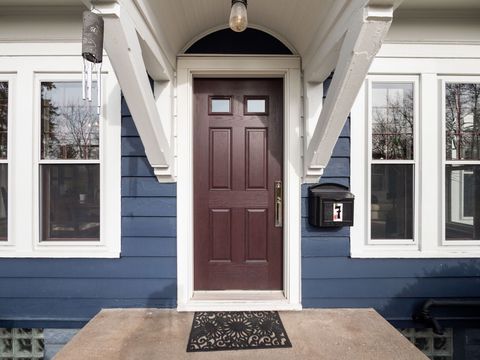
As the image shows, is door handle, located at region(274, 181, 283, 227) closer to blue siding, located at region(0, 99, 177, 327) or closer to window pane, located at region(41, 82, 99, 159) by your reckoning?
blue siding, located at region(0, 99, 177, 327)

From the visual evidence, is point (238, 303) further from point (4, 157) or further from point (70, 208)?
point (4, 157)

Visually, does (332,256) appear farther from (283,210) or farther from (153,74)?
(153,74)

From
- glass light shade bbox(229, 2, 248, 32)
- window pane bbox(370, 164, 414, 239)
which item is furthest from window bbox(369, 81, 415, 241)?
glass light shade bbox(229, 2, 248, 32)

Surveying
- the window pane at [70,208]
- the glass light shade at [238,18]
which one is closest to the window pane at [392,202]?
the glass light shade at [238,18]

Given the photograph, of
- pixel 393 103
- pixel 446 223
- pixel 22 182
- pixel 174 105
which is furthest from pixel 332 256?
pixel 22 182

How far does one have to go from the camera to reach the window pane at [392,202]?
2.35 meters

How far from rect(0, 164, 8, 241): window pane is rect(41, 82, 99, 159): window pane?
0.34 m

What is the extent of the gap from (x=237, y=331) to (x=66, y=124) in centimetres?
Answer: 196

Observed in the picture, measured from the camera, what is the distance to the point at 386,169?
7.72 ft

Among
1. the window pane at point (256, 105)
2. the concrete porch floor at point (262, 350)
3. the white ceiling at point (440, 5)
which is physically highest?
the white ceiling at point (440, 5)

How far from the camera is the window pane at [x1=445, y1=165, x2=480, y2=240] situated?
93.2 inches

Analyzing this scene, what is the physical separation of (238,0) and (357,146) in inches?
52.0

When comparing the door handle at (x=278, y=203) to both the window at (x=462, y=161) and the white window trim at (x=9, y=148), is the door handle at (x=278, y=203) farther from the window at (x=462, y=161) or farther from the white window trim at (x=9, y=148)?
the white window trim at (x=9, y=148)

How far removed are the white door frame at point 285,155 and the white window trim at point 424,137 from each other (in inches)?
17.1
